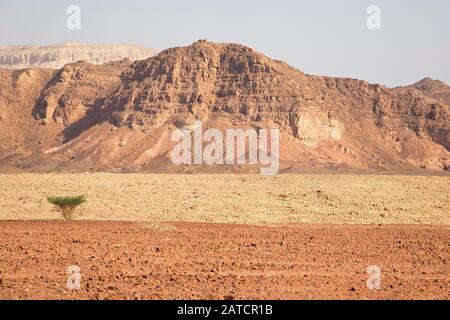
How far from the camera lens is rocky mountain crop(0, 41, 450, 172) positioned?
88.2 m

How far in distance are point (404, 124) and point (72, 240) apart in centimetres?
9104

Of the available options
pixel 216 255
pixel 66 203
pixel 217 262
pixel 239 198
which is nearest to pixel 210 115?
pixel 239 198

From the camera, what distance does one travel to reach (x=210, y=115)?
9225 cm

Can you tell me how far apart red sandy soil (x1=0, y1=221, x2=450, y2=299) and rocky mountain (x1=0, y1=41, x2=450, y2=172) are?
193ft

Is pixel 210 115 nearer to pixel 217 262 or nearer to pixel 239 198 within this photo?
pixel 239 198

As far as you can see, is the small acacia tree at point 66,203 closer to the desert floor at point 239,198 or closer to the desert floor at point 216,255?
the desert floor at point 239,198

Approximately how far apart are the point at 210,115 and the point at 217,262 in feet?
257

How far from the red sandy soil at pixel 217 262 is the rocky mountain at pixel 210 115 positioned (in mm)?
58765

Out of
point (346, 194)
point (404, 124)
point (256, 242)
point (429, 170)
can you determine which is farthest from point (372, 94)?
point (256, 242)

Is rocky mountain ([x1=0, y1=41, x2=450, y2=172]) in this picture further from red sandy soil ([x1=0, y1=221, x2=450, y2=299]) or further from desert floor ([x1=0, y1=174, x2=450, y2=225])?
red sandy soil ([x1=0, y1=221, x2=450, y2=299])

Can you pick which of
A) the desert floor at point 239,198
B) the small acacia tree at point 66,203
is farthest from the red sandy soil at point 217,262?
the desert floor at point 239,198

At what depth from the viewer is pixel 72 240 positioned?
1711 cm

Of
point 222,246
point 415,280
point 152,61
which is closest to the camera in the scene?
point 415,280
